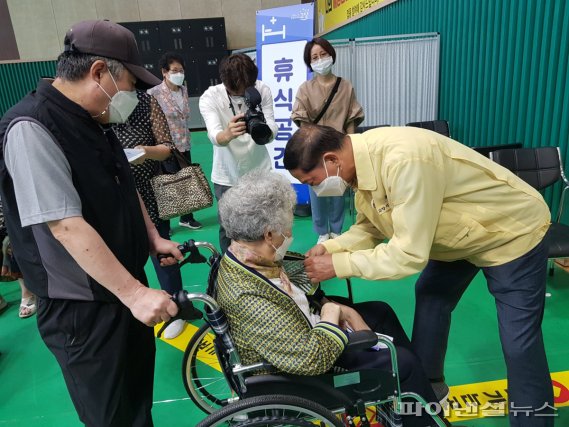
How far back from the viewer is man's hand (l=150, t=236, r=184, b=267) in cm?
158

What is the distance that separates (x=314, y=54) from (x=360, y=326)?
2340mm

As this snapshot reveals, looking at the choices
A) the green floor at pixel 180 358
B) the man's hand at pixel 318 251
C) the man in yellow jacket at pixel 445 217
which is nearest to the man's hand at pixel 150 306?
the man in yellow jacket at pixel 445 217

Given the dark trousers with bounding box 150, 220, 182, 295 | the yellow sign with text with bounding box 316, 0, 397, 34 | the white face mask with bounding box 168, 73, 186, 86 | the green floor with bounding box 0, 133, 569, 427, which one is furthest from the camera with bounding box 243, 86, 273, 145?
the yellow sign with text with bounding box 316, 0, 397, 34

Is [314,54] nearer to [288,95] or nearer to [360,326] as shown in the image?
[288,95]

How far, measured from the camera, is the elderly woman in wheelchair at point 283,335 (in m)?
1.22

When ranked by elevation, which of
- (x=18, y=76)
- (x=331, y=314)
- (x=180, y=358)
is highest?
(x=18, y=76)

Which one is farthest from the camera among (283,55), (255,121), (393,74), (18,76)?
(18,76)

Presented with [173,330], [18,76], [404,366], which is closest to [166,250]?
[404,366]

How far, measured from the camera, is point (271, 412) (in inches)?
50.4

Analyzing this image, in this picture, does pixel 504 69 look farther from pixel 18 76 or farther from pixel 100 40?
pixel 18 76

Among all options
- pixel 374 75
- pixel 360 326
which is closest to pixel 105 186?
pixel 360 326

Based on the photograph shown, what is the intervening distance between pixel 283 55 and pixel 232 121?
2285 mm

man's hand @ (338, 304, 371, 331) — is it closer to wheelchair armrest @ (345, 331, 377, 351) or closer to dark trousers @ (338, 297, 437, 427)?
dark trousers @ (338, 297, 437, 427)

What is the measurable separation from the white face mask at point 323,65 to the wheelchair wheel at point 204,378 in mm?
2188
